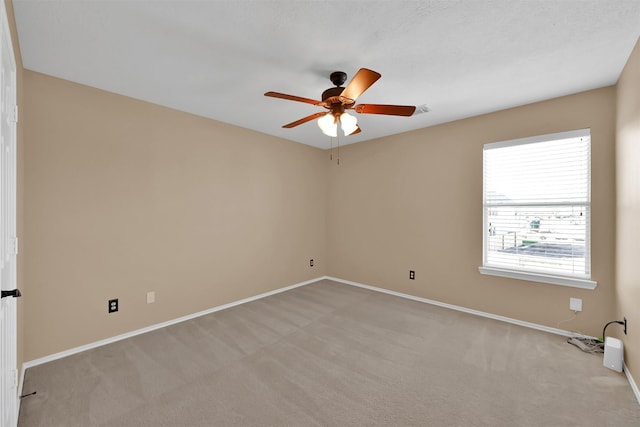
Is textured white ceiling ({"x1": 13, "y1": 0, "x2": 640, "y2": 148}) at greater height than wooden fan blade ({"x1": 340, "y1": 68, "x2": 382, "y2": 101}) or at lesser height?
greater

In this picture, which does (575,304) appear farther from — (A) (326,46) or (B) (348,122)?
(A) (326,46)

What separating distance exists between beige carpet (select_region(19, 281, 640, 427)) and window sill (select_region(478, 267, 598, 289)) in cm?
56

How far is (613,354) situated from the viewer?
2.33m

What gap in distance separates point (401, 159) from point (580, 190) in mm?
2089

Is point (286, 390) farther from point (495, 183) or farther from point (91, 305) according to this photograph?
point (495, 183)

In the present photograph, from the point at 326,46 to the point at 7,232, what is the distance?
7.52 ft

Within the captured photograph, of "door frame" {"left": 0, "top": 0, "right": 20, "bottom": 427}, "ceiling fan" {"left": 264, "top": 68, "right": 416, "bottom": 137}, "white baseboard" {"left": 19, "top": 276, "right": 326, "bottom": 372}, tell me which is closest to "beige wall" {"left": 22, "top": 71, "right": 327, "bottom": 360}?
→ "white baseboard" {"left": 19, "top": 276, "right": 326, "bottom": 372}

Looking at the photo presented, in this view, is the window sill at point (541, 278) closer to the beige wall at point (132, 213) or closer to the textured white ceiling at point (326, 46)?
the textured white ceiling at point (326, 46)

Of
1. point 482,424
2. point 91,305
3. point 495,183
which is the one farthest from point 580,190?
point 91,305

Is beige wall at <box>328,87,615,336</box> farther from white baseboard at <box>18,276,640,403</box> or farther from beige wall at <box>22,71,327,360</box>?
beige wall at <box>22,71,327,360</box>

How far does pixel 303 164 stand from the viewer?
194 inches

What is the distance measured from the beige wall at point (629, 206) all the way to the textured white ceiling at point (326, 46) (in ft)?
0.82

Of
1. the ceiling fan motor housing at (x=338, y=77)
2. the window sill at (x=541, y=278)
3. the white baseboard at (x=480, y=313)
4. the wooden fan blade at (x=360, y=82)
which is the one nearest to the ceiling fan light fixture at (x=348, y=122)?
the wooden fan blade at (x=360, y=82)

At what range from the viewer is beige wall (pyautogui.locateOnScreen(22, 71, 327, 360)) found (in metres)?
2.47
